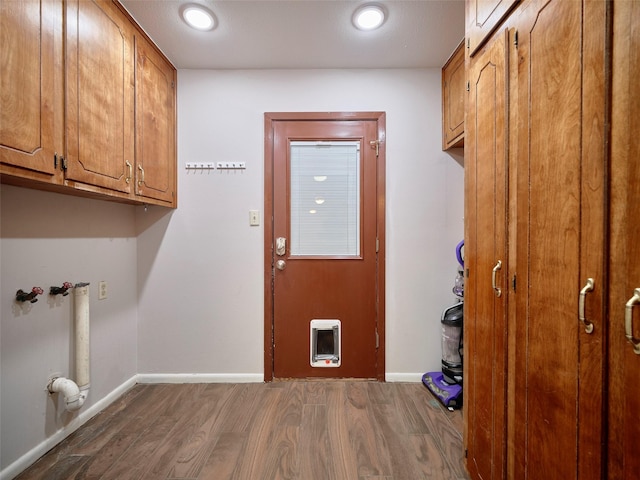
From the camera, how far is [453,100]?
198 centimetres

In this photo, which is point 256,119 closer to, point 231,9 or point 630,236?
point 231,9

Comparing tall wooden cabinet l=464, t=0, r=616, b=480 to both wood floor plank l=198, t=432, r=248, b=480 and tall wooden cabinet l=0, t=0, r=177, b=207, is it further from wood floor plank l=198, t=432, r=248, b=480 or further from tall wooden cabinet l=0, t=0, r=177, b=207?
tall wooden cabinet l=0, t=0, r=177, b=207

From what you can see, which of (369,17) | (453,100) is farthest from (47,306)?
(453,100)

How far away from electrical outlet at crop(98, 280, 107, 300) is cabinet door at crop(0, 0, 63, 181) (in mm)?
942

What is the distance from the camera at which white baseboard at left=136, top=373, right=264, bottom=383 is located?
216 centimetres

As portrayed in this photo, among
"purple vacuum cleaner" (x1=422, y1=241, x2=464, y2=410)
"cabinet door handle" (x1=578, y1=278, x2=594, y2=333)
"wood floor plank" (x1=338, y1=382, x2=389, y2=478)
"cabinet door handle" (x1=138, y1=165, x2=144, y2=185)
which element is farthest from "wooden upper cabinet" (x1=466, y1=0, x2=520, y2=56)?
"wood floor plank" (x1=338, y1=382, x2=389, y2=478)

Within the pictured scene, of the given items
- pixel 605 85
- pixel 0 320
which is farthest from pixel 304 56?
pixel 0 320

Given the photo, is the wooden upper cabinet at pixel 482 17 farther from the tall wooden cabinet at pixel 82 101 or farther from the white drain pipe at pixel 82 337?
the white drain pipe at pixel 82 337

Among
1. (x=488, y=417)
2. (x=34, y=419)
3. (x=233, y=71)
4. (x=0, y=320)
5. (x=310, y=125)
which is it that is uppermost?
(x=233, y=71)

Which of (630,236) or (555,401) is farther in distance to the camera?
(555,401)

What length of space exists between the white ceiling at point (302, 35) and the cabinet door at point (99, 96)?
27cm

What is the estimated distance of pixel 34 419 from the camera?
1402 millimetres

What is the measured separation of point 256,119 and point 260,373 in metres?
2.00

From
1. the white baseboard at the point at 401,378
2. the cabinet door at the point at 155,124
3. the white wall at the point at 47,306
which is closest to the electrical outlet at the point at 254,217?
the cabinet door at the point at 155,124
